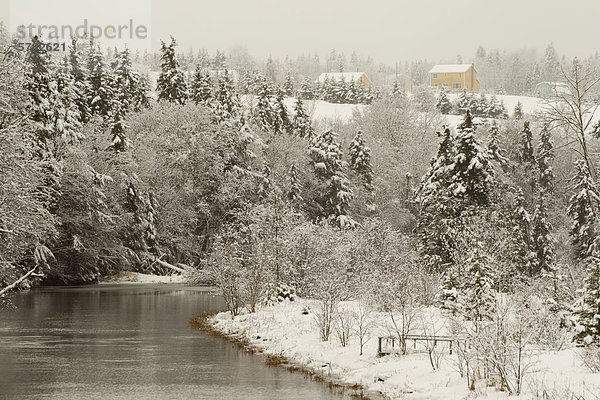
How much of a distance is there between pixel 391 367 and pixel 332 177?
164 ft

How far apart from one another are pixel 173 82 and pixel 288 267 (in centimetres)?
4368

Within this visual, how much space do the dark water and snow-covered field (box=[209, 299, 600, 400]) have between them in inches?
43.7

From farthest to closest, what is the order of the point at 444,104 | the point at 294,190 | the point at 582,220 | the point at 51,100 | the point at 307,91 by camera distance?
the point at 307,91, the point at 444,104, the point at 294,190, the point at 582,220, the point at 51,100

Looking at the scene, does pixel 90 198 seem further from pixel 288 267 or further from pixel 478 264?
pixel 478 264

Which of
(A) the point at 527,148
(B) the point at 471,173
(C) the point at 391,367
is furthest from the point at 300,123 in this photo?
(C) the point at 391,367

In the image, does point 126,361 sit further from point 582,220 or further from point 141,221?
point 582,220

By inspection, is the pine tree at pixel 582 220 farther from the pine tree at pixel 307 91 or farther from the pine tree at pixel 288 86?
the pine tree at pixel 288 86

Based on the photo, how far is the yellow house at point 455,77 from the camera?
18062 cm

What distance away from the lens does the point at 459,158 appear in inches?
1774

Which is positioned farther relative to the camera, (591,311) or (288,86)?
(288,86)

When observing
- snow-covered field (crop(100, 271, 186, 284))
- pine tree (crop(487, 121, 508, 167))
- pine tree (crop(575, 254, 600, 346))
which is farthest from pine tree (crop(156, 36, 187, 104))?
pine tree (crop(575, 254, 600, 346))

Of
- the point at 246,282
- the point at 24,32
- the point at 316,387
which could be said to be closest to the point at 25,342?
the point at 246,282

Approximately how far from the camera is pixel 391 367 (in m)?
18.7

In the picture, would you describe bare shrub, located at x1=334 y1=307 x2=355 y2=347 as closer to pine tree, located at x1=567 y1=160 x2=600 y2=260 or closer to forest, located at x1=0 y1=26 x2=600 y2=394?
forest, located at x1=0 y1=26 x2=600 y2=394
